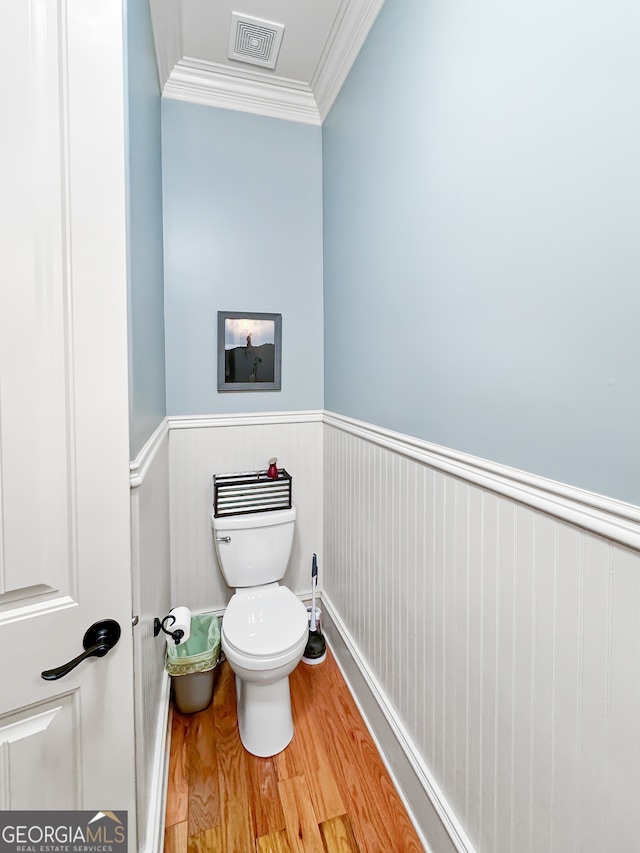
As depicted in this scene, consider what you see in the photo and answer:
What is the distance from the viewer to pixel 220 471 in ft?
6.28

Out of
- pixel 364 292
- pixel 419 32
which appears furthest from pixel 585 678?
pixel 419 32

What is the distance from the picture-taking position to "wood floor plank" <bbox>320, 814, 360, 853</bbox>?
109 centimetres

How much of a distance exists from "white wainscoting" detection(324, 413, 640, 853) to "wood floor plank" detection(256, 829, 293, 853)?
403 mm

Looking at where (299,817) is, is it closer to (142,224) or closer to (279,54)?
(142,224)

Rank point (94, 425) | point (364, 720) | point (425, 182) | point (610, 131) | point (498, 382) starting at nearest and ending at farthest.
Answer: point (610, 131)
point (94, 425)
point (498, 382)
point (425, 182)
point (364, 720)

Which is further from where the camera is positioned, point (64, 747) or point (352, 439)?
point (352, 439)

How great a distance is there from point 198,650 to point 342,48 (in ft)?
8.60

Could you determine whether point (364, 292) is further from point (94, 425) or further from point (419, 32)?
point (94, 425)

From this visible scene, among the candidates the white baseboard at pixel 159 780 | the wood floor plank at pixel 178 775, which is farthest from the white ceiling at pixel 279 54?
the wood floor plank at pixel 178 775

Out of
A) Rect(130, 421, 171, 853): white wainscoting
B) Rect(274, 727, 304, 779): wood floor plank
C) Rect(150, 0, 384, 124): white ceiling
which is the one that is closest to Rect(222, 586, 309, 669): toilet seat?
Rect(130, 421, 171, 853): white wainscoting

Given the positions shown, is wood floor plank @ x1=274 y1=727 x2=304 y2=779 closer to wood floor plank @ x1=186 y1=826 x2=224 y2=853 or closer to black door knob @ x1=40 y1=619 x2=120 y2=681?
wood floor plank @ x1=186 y1=826 x2=224 y2=853

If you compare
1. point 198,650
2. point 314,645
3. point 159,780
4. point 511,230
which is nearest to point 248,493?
point 198,650

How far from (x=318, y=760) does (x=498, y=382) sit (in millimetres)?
1462

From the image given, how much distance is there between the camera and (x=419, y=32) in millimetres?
1087
